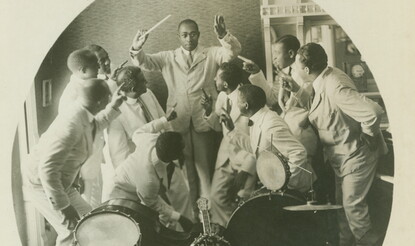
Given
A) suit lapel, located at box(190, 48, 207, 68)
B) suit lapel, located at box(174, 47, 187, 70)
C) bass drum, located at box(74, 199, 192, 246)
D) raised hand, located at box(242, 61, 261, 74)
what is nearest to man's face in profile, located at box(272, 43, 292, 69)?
raised hand, located at box(242, 61, 261, 74)

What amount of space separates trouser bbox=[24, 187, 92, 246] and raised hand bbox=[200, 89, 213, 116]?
3.66 feet

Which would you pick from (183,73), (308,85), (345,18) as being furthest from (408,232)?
(183,73)

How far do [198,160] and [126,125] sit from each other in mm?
575

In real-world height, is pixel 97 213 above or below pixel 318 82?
below

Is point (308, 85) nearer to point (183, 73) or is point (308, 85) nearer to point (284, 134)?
point (284, 134)

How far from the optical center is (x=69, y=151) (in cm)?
516

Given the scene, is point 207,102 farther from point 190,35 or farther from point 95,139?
point 95,139

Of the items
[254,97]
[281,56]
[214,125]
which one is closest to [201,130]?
[214,125]

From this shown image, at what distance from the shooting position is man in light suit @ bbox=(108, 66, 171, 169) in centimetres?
507

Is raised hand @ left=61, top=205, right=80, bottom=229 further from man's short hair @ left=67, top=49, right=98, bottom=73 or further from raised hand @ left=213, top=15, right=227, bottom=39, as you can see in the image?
raised hand @ left=213, top=15, right=227, bottom=39

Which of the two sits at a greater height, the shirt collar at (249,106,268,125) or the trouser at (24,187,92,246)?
the shirt collar at (249,106,268,125)

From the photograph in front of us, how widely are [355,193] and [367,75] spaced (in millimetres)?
805

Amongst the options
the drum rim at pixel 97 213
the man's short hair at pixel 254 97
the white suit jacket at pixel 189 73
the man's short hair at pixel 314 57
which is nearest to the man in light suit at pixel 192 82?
the white suit jacket at pixel 189 73

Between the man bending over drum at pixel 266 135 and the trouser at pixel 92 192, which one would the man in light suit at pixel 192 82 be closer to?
the man bending over drum at pixel 266 135
